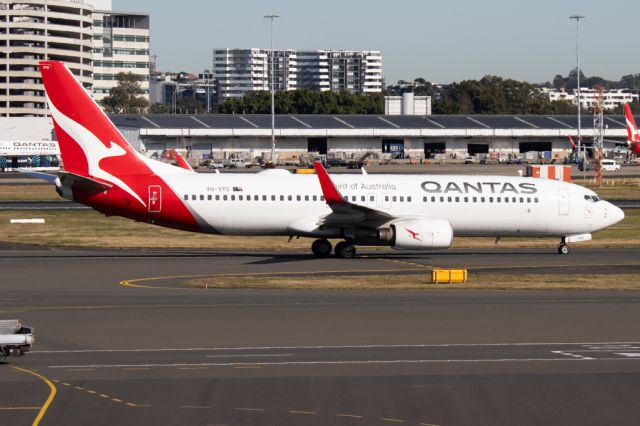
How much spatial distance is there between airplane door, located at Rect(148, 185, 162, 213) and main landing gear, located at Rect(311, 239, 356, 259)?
24.8 feet

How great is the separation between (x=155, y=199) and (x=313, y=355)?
23.2 meters

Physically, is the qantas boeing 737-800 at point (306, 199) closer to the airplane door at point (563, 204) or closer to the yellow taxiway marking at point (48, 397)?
the airplane door at point (563, 204)

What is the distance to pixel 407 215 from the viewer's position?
171ft

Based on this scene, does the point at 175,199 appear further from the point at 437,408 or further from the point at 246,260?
the point at 437,408

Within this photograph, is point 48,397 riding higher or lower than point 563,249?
lower

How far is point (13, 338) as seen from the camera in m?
25.9

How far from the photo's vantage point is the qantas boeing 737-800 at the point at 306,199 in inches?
1950

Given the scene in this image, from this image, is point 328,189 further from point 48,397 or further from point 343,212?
point 48,397

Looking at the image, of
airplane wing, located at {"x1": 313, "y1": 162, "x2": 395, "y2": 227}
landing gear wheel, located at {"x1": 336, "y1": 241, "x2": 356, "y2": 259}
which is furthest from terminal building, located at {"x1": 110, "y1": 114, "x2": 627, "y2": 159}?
airplane wing, located at {"x1": 313, "y1": 162, "x2": 395, "y2": 227}

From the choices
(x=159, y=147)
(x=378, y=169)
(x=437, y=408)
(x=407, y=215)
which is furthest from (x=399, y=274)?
(x=159, y=147)

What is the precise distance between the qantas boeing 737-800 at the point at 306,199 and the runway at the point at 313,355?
5.84m

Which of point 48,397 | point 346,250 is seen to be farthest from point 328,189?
point 48,397

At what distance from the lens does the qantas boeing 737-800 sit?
163ft

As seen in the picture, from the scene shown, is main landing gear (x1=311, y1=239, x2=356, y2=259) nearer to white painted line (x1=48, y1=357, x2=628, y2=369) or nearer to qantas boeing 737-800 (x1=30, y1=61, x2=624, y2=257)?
qantas boeing 737-800 (x1=30, y1=61, x2=624, y2=257)
